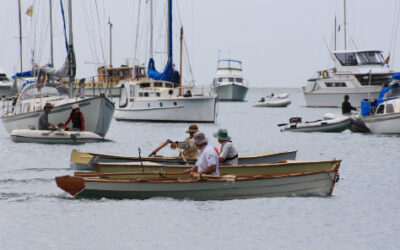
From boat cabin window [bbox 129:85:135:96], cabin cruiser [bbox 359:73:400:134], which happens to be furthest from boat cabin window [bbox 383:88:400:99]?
boat cabin window [bbox 129:85:135:96]

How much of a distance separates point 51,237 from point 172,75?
33.9 m

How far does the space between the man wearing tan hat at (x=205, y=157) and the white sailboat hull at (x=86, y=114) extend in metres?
16.1

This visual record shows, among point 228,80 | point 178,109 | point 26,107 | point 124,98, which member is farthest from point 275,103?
point 26,107

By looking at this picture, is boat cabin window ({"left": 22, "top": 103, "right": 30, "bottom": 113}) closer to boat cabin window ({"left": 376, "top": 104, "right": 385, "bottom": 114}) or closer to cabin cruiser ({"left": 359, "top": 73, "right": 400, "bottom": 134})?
cabin cruiser ({"left": 359, "top": 73, "right": 400, "bottom": 134})

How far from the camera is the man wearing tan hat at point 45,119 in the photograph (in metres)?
29.7

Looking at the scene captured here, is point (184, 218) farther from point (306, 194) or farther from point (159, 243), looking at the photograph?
point (306, 194)

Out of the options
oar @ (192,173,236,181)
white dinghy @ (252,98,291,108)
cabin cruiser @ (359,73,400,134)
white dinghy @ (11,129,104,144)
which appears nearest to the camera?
oar @ (192,173,236,181)

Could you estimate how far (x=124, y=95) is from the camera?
4972cm

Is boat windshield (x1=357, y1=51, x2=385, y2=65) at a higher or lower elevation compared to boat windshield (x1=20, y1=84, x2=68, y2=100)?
higher

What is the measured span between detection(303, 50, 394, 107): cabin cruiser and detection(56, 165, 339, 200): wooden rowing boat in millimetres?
48865

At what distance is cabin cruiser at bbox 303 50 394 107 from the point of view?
64750 millimetres

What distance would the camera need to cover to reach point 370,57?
64.9 meters

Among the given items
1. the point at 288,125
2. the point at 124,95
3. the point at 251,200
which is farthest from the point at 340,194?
the point at 124,95

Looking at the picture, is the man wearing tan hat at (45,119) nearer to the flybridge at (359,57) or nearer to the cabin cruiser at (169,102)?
the cabin cruiser at (169,102)
